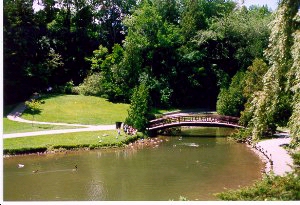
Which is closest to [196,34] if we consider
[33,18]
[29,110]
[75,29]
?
[75,29]

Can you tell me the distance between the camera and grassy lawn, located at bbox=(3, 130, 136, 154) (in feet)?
95.5

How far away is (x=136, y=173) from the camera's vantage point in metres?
24.1

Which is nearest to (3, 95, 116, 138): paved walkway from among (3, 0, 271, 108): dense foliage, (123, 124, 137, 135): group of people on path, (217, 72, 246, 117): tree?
(123, 124, 137, 135): group of people on path

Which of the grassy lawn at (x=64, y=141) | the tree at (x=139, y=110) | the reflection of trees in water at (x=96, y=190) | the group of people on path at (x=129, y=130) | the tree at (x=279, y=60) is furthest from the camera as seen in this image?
the tree at (x=139, y=110)

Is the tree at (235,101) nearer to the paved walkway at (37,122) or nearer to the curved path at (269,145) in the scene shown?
the curved path at (269,145)

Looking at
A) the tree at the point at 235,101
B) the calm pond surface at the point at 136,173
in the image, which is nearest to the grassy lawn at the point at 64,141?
the calm pond surface at the point at 136,173

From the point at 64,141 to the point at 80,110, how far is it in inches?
475

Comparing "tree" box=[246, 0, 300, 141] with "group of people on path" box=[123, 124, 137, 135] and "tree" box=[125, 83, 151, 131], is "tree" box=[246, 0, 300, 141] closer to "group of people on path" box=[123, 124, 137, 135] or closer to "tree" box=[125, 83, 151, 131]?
"group of people on path" box=[123, 124, 137, 135]

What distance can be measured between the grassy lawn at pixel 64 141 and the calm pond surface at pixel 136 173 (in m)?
0.94

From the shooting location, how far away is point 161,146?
105ft

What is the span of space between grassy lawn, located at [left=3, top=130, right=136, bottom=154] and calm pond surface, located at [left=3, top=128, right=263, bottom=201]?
3.07 feet

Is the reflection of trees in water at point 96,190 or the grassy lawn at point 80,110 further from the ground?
the grassy lawn at point 80,110

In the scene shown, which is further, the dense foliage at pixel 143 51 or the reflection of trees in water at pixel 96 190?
the dense foliage at pixel 143 51

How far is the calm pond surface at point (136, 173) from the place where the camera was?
20.2 metres
